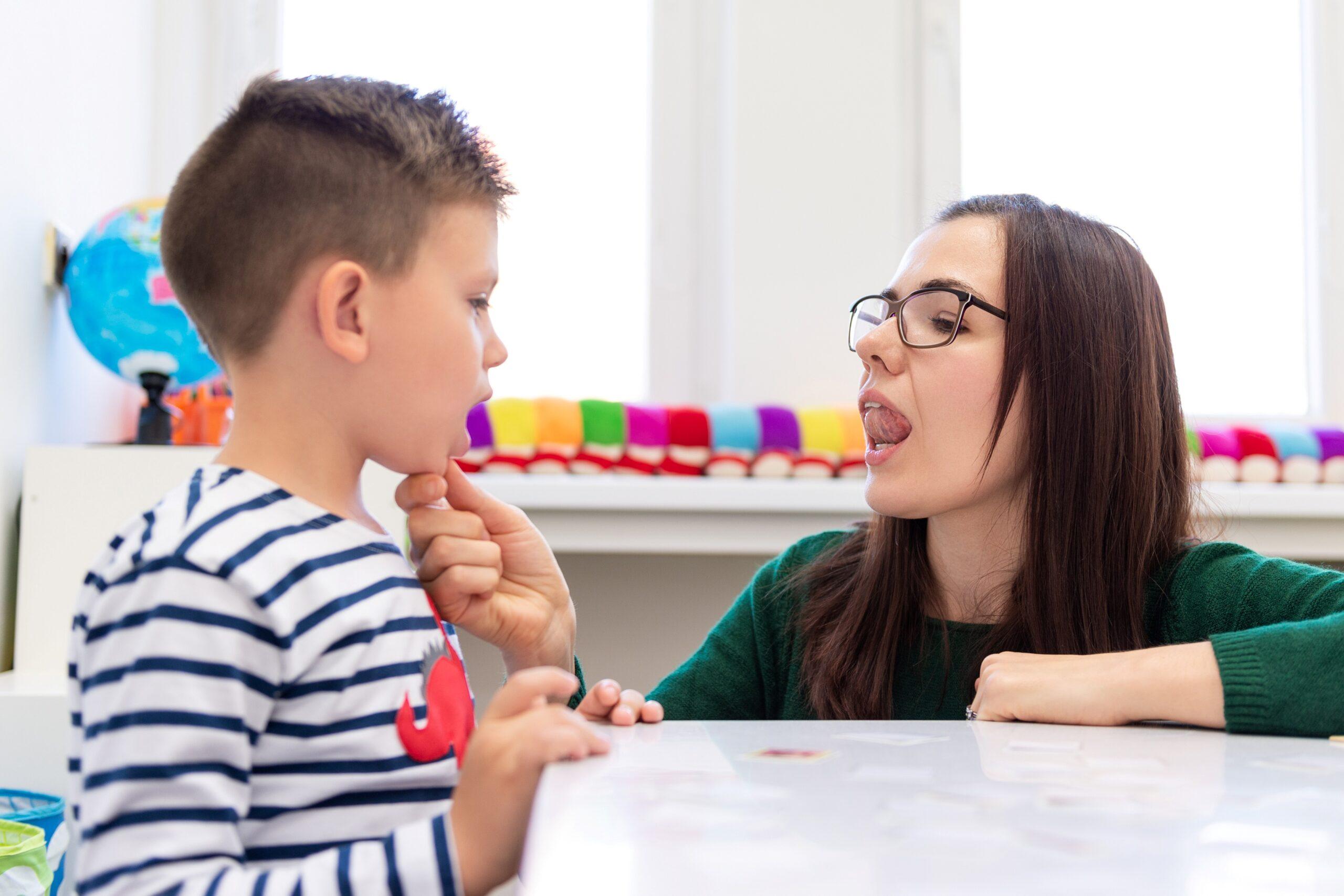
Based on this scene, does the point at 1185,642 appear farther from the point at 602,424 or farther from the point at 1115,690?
the point at 602,424

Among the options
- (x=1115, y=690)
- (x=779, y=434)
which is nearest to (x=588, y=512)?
(x=779, y=434)

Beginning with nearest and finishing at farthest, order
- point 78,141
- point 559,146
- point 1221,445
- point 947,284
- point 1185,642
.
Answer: point 1185,642 → point 947,284 → point 78,141 → point 1221,445 → point 559,146

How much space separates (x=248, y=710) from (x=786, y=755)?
0.90 feet

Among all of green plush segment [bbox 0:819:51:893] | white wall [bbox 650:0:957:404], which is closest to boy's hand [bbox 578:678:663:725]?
green plush segment [bbox 0:819:51:893]

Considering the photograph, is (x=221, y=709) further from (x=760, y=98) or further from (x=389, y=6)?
(x=389, y=6)

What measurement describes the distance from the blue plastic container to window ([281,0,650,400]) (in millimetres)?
1298

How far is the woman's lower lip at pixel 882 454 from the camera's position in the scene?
1.13m

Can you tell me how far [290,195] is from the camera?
2.24 feet

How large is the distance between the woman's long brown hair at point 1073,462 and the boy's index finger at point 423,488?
1.62 feet

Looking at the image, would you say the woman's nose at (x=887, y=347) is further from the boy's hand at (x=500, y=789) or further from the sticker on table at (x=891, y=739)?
the boy's hand at (x=500, y=789)

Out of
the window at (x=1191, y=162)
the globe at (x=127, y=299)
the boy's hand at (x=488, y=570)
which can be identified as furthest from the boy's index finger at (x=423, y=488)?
→ the window at (x=1191, y=162)

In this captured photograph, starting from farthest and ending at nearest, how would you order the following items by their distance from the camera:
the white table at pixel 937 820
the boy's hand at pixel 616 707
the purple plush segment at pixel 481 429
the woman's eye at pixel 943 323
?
the purple plush segment at pixel 481 429, the woman's eye at pixel 943 323, the boy's hand at pixel 616 707, the white table at pixel 937 820

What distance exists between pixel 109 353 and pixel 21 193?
25 cm

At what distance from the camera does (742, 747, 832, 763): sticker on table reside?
584 mm
